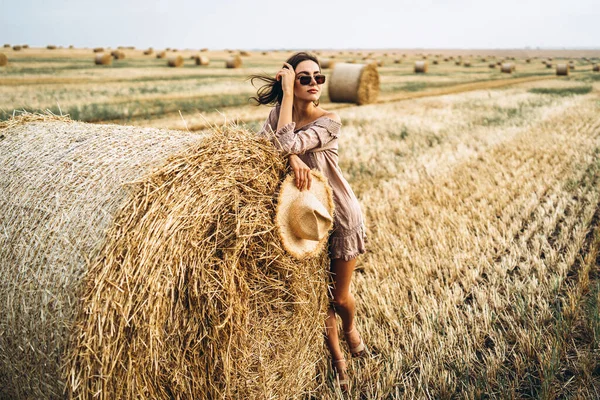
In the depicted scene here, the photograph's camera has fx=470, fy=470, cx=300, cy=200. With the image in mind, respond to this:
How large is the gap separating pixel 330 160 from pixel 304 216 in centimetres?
54

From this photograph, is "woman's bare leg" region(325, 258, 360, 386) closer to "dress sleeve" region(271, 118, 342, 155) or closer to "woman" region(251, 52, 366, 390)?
"woman" region(251, 52, 366, 390)

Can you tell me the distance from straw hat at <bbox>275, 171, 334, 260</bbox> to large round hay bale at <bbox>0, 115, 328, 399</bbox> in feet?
0.43

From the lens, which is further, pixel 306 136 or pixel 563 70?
pixel 563 70

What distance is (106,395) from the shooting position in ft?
6.82

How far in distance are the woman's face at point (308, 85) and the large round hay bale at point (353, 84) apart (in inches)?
521

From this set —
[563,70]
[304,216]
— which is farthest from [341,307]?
[563,70]

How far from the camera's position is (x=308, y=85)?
2.88 metres

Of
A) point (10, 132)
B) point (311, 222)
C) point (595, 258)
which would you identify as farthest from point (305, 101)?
point (595, 258)

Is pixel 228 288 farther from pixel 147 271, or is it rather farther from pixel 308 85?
pixel 308 85

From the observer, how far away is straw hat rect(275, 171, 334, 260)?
8.34 ft

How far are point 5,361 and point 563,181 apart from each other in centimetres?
713

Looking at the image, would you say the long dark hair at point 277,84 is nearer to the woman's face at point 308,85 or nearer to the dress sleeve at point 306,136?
the woman's face at point 308,85

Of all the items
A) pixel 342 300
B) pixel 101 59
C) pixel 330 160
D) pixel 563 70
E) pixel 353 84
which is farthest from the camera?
pixel 101 59

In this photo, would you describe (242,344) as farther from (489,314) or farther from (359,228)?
(489,314)
